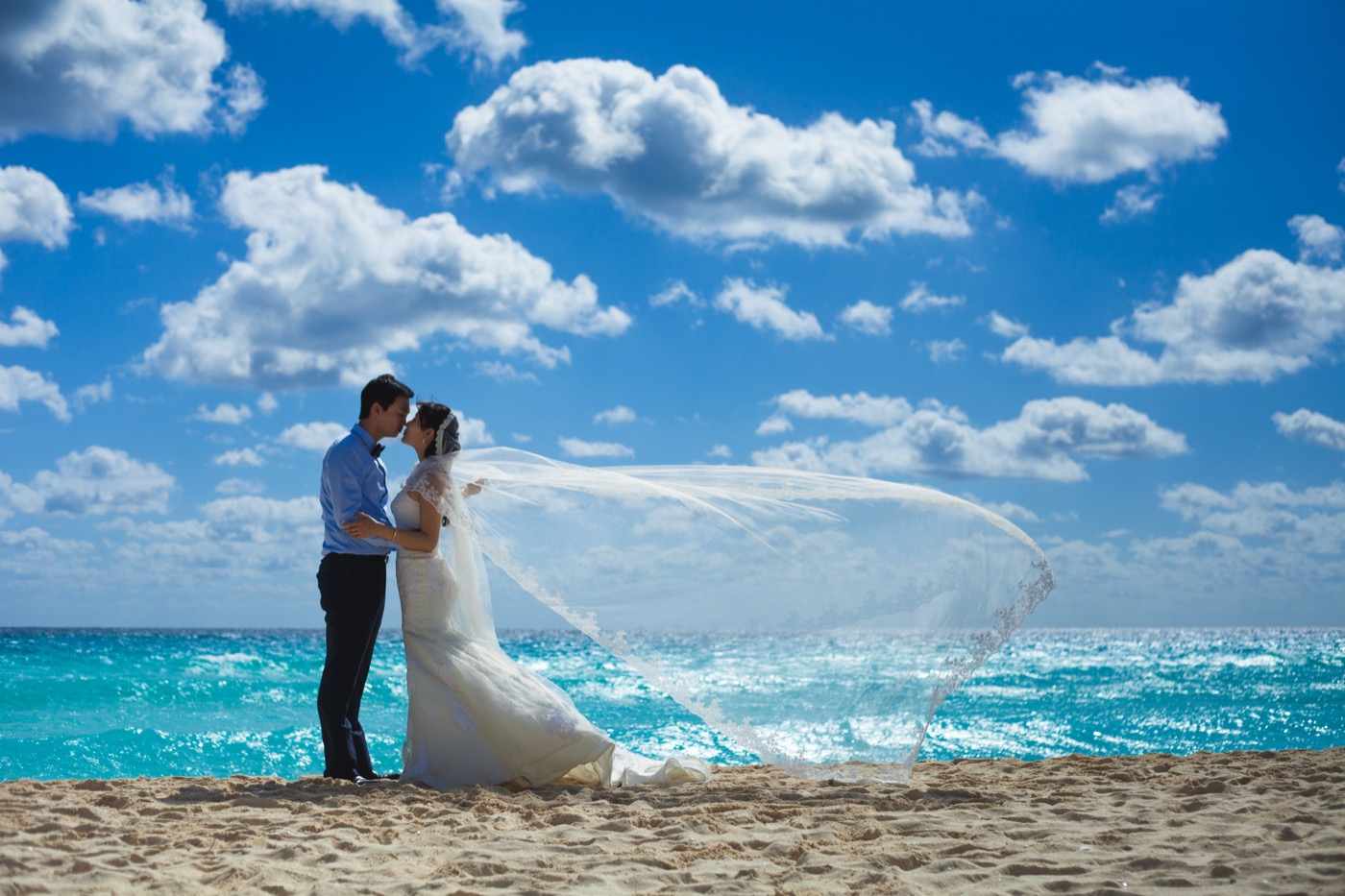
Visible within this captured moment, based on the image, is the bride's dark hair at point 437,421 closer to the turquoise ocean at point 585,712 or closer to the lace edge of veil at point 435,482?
the lace edge of veil at point 435,482

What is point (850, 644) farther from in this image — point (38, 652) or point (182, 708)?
point (38, 652)

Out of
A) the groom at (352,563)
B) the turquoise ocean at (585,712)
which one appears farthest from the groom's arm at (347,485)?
the turquoise ocean at (585,712)

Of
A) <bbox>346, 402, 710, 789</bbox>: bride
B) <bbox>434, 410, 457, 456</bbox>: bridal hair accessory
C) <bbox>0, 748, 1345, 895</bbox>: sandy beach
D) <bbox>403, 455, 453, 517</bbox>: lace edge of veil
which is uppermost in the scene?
<bbox>434, 410, 457, 456</bbox>: bridal hair accessory

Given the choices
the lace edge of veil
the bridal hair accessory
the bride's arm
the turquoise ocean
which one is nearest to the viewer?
the bride's arm

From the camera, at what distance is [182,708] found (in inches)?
725

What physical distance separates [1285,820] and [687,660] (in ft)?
10.1

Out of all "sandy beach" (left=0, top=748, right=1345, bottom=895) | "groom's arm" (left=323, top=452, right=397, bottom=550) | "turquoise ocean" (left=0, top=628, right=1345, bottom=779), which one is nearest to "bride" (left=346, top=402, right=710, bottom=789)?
"groom's arm" (left=323, top=452, right=397, bottom=550)

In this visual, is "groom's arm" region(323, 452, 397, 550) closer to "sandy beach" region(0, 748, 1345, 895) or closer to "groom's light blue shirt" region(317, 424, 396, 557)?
"groom's light blue shirt" region(317, 424, 396, 557)

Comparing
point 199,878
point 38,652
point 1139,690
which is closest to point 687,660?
point 199,878

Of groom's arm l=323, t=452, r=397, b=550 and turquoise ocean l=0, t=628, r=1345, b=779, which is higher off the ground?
groom's arm l=323, t=452, r=397, b=550

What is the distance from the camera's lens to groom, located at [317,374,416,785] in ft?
21.1

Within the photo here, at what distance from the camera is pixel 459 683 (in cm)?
645

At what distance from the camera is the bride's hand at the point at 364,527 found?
630 centimetres

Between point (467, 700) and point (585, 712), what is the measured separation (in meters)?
11.8
